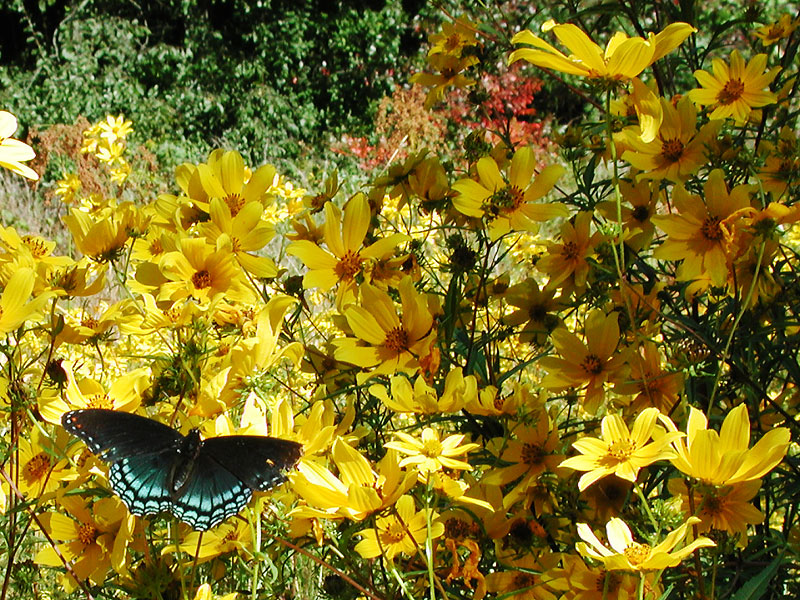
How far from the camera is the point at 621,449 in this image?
2.77 feet

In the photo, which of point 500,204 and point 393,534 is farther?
point 500,204

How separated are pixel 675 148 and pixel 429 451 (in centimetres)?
57

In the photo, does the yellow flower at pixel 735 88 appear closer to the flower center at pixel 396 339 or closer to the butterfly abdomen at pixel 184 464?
the flower center at pixel 396 339

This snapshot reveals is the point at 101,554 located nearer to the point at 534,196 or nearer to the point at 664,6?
the point at 534,196

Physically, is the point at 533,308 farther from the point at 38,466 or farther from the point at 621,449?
the point at 38,466

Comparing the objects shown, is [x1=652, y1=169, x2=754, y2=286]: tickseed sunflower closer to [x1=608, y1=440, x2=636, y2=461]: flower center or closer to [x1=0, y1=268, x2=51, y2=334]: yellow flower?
[x1=608, y1=440, x2=636, y2=461]: flower center

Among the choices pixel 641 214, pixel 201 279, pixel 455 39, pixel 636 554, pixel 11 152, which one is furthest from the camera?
pixel 455 39

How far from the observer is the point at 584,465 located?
848 millimetres

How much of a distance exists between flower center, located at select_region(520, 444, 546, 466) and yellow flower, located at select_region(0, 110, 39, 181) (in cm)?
65

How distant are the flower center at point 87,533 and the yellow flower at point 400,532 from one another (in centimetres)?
36

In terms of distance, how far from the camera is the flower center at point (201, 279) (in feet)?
3.20

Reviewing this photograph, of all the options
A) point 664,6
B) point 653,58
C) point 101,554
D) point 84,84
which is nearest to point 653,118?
point 653,58

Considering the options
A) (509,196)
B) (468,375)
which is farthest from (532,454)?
(509,196)

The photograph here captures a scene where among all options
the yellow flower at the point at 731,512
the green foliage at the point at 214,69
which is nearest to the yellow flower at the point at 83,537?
the yellow flower at the point at 731,512
